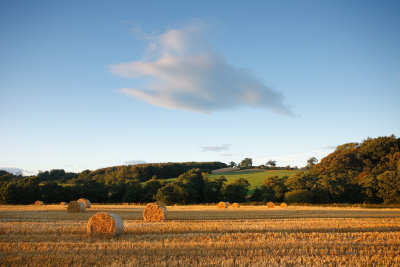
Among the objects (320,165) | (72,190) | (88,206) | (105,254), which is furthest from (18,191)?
(320,165)

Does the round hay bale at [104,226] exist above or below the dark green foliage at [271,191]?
above

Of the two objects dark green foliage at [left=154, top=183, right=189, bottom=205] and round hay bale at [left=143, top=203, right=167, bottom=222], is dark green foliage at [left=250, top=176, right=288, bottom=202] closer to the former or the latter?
dark green foliage at [left=154, top=183, right=189, bottom=205]

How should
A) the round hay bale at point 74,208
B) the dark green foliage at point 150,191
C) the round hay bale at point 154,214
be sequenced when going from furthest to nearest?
1. the dark green foliage at point 150,191
2. the round hay bale at point 74,208
3. the round hay bale at point 154,214

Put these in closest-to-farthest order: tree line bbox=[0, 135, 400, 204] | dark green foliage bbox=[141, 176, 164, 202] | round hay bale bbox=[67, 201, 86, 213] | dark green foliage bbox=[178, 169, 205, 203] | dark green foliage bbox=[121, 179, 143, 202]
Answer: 1. round hay bale bbox=[67, 201, 86, 213]
2. tree line bbox=[0, 135, 400, 204]
3. dark green foliage bbox=[178, 169, 205, 203]
4. dark green foliage bbox=[121, 179, 143, 202]
5. dark green foliage bbox=[141, 176, 164, 202]

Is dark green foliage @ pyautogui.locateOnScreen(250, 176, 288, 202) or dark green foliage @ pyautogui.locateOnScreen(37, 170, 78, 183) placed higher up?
dark green foliage @ pyautogui.locateOnScreen(37, 170, 78, 183)

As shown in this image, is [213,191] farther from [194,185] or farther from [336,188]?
[336,188]

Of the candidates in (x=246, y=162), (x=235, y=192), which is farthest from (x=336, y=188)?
(x=246, y=162)

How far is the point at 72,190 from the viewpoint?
51969mm

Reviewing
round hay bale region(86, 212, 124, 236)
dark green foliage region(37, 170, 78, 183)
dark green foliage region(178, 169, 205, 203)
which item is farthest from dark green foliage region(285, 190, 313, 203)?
dark green foliage region(37, 170, 78, 183)

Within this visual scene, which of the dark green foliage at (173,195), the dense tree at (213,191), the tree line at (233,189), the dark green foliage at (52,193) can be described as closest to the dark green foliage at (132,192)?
the tree line at (233,189)

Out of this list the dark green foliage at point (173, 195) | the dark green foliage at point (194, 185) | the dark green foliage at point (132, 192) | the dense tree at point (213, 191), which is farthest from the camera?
the dark green foliage at point (132, 192)

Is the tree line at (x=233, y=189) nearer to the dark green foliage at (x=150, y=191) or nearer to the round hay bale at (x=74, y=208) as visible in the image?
the dark green foliage at (x=150, y=191)

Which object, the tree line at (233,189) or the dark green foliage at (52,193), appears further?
the dark green foliage at (52,193)

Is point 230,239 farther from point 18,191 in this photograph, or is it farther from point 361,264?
point 18,191
